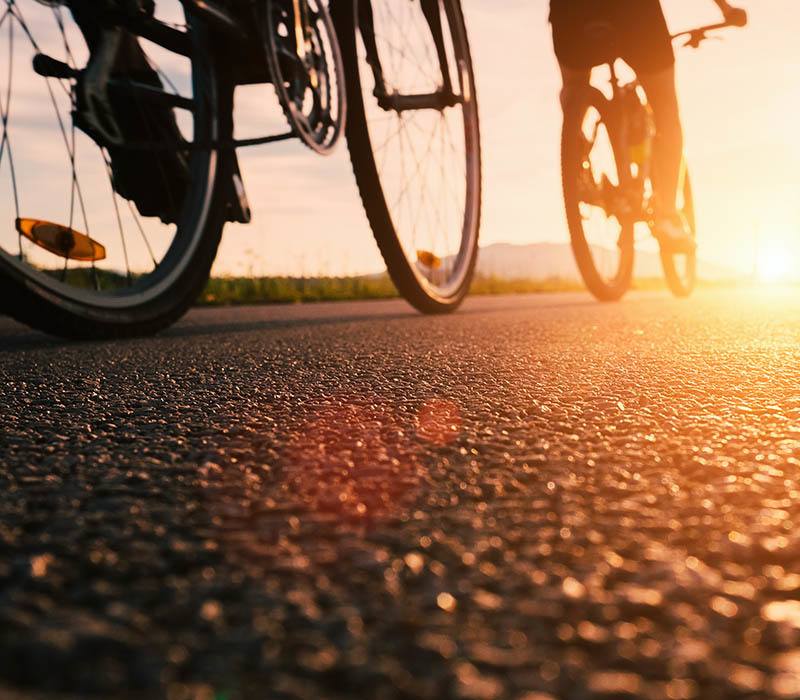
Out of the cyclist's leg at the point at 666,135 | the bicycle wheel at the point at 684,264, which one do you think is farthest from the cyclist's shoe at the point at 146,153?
the bicycle wheel at the point at 684,264

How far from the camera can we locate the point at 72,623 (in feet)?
1.45

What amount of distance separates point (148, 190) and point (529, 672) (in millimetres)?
2354

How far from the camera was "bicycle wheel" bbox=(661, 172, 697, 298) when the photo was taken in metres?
5.90

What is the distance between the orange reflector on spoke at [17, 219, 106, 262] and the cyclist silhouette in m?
2.67

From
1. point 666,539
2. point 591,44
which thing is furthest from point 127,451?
point 591,44

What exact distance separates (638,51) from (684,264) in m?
2.85

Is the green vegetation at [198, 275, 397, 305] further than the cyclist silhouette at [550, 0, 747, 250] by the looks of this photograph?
Yes

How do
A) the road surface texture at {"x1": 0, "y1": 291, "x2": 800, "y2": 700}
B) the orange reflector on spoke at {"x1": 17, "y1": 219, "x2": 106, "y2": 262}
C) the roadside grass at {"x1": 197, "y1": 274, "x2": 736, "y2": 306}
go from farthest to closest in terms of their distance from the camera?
the roadside grass at {"x1": 197, "y1": 274, "x2": 736, "y2": 306}, the orange reflector on spoke at {"x1": 17, "y1": 219, "x2": 106, "y2": 262}, the road surface texture at {"x1": 0, "y1": 291, "x2": 800, "y2": 700}

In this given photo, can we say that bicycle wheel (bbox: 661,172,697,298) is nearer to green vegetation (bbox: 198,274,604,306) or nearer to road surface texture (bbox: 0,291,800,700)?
green vegetation (bbox: 198,274,604,306)

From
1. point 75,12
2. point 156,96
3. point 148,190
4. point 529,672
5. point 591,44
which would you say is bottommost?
point 529,672

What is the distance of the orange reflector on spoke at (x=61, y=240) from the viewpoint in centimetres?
226

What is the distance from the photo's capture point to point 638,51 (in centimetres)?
393

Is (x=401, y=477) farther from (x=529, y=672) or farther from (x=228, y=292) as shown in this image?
(x=228, y=292)

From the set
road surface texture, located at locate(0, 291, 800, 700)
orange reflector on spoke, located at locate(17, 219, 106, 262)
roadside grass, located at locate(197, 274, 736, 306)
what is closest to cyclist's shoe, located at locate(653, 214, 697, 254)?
roadside grass, located at locate(197, 274, 736, 306)
